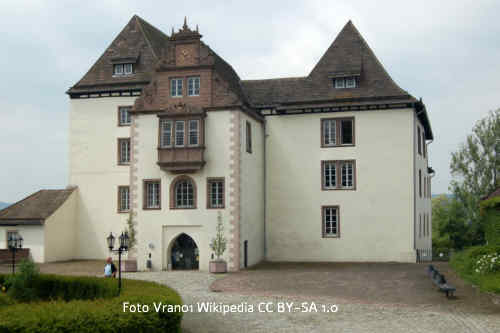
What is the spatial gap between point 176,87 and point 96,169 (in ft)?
29.7

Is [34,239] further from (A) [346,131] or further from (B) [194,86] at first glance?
(A) [346,131]

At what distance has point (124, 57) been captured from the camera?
40531 millimetres

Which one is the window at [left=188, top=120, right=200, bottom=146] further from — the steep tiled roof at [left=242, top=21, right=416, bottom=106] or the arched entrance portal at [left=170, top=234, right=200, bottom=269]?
the steep tiled roof at [left=242, top=21, right=416, bottom=106]

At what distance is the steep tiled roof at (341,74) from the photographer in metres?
37.8

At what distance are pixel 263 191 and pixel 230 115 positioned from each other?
21.8ft

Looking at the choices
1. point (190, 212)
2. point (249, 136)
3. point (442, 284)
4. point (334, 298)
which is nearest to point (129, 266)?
point (190, 212)

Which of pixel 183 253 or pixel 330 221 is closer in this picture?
pixel 183 253

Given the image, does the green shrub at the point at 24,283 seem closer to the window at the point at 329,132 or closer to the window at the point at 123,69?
the window at the point at 329,132

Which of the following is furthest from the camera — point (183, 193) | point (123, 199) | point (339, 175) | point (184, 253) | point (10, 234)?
point (123, 199)

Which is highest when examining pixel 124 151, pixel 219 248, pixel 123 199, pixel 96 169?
pixel 124 151

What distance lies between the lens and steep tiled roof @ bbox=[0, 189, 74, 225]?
38.8 metres

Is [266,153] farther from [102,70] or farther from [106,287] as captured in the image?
[106,287]

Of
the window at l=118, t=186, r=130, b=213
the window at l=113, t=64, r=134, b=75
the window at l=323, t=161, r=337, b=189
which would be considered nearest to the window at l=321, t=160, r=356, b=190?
the window at l=323, t=161, r=337, b=189

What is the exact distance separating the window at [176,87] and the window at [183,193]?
185 inches
